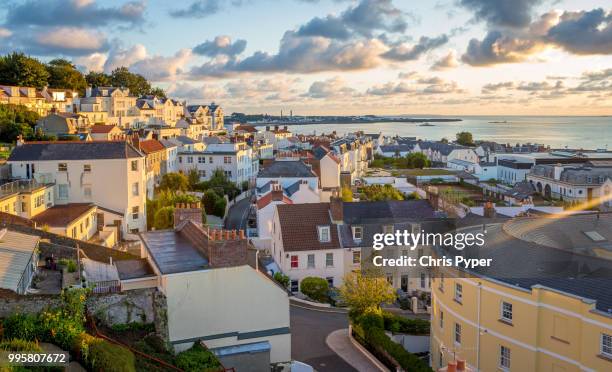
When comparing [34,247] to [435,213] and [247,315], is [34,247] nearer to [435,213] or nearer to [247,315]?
[247,315]

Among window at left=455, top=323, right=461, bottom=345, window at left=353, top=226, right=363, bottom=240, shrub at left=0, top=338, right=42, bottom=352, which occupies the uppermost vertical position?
shrub at left=0, top=338, right=42, bottom=352

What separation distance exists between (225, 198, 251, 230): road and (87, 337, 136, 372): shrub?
3415 centimetres

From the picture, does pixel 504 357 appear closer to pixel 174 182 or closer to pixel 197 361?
pixel 197 361

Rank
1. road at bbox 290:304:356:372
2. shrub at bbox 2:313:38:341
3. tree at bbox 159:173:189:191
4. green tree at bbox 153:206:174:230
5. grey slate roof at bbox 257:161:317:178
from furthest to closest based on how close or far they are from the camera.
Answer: tree at bbox 159:173:189:191
grey slate roof at bbox 257:161:317:178
green tree at bbox 153:206:174:230
road at bbox 290:304:356:372
shrub at bbox 2:313:38:341

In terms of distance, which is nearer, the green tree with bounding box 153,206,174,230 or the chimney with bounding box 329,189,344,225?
the chimney with bounding box 329,189,344,225

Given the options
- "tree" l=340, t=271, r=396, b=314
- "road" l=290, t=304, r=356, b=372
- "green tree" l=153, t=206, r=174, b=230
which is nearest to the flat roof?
"road" l=290, t=304, r=356, b=372

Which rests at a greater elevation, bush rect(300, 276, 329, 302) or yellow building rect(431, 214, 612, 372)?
yellow building rect(431, 214, 612, 372)

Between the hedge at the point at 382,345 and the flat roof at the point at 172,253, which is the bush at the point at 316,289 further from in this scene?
the flat roof at the point at 172,253

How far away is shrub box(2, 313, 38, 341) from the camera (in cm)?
1288

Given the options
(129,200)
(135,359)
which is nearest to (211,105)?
(129,200)

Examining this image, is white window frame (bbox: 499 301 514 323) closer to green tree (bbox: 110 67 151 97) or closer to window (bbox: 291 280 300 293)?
window (bbox: 291 280 300 293)

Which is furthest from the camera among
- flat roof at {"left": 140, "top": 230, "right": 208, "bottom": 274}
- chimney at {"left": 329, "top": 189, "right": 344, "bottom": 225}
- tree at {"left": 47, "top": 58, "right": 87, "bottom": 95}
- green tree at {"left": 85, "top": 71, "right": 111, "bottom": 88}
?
green tree at {"left": 85, "top": 71, "right": 111, "bottom": 88}

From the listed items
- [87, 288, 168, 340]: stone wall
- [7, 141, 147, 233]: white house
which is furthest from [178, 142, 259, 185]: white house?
[87, 288, 168, 340]: stone wall

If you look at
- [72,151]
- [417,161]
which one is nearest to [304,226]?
[72,151]
